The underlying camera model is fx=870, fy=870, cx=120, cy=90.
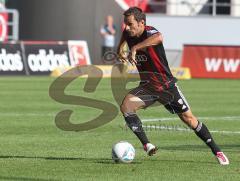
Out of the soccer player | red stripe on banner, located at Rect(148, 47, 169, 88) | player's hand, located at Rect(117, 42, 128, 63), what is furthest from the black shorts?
player's hand, located at Rect(117, 42, 128, 63)

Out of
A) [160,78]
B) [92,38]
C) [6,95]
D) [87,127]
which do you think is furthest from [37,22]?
[160,78]

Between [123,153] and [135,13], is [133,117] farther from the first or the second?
[135,13]

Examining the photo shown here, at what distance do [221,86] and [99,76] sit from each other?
5.18 meters

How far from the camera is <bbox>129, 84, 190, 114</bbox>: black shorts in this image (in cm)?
1232

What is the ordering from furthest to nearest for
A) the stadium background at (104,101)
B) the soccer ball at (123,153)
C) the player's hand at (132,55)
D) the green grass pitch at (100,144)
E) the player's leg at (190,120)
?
the player's leg at (190,120) < the soccer ball at (123,153) < the player's hand at (132,55) < the stadium background at (104,101) < the green grass pitch at (100,144)

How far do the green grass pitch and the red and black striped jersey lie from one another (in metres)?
1.12

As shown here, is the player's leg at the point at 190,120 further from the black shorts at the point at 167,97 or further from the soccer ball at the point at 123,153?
the soccer ball at the point at 123,153

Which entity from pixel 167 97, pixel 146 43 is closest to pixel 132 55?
pixel 146 43

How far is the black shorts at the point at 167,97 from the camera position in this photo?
12320 millimetres

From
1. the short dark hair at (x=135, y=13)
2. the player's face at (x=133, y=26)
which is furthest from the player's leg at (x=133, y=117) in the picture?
the short dark hair at (x=135, y=13)

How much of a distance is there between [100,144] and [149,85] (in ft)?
7.43

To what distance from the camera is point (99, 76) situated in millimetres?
32875

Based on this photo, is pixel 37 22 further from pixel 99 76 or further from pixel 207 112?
pixel 207 112

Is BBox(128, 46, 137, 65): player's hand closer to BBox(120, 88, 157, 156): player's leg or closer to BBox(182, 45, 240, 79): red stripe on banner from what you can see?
BBox(120, 88, 157, 156): player's leg
